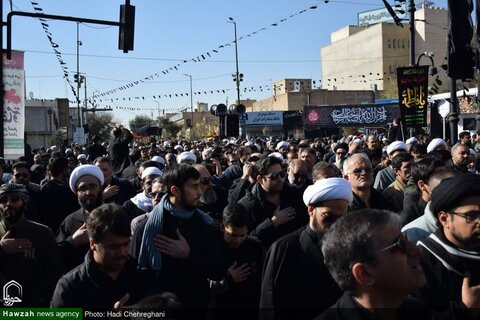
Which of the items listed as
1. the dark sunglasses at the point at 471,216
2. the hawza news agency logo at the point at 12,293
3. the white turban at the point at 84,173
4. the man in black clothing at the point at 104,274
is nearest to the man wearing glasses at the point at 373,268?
the dark sunglasses at the point at 471,216

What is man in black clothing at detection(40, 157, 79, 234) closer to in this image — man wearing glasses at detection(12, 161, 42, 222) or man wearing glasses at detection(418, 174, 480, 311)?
man wearing glasses at detection(12, 161, 42, 222)

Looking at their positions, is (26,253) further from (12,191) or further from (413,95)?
(413,95)

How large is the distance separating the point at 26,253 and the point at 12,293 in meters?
0.32

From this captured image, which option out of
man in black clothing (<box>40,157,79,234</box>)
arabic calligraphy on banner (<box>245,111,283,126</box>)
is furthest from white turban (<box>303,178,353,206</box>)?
arabic calligraphy on banner (<box>245,111,283,126</box>)

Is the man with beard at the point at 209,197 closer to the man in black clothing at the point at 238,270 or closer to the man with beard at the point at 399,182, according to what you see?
the man in black clothing at the point at 238,270

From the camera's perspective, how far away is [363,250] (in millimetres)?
2348

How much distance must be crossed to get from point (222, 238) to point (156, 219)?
2.86 feet

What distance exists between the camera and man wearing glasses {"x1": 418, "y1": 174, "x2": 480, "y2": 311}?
9.68 ft

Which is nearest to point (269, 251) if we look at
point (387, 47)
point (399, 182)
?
point (399, 182)

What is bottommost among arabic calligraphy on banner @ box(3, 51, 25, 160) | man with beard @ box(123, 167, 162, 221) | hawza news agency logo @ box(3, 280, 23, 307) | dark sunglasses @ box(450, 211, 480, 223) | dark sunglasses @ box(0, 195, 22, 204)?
hawza news agency logo @ box(3, 280, 23, 307)

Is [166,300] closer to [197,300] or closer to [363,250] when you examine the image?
[363,250]

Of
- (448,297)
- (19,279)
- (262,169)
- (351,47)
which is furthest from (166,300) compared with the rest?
(351,47)

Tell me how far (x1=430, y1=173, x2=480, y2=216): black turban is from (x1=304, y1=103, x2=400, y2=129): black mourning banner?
34.4 meters

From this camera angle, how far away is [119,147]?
A: 1220 centimetres
